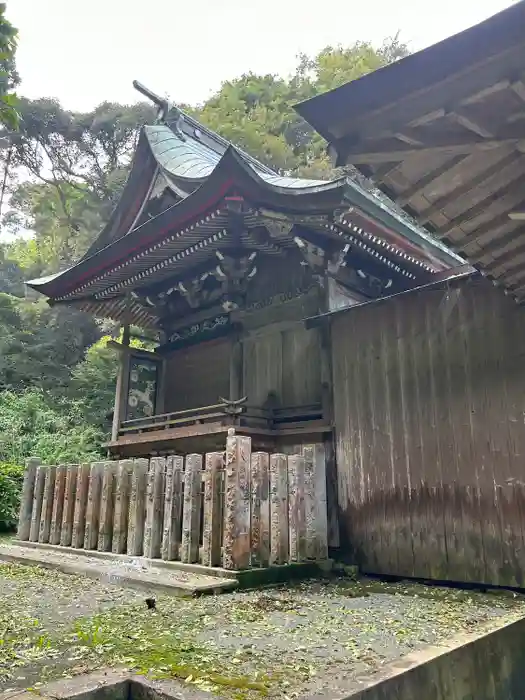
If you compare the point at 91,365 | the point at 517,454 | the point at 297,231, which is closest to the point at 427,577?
the point at 517,454

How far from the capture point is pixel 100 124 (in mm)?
25875

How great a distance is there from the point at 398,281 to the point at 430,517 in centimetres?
432

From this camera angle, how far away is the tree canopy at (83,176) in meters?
18.0

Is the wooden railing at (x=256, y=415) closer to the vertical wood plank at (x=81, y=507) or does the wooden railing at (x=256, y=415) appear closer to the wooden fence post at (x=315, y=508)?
the wooden fence post at (x=315, y=508)

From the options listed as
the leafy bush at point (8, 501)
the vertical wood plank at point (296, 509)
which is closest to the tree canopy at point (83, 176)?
the leafy bush at point (8, 501)

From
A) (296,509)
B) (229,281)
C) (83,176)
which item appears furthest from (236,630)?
(83,176)

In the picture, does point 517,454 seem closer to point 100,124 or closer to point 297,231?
point 297,231

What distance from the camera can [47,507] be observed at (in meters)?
7.42

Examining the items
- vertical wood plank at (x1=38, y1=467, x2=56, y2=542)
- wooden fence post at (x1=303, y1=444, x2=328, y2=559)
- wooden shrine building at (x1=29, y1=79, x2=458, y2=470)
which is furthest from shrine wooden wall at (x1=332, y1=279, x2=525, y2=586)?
vertical wood plank at (x1=38, y1=467, x2=56, y2=542)

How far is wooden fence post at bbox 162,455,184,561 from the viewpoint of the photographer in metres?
Answer: 5.53

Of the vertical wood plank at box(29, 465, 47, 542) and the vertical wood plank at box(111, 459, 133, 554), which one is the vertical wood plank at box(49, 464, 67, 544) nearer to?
the vertical wood plank at box(29, 465, 47, 542)

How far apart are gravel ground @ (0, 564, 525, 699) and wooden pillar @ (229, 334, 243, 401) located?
3805 millimetres

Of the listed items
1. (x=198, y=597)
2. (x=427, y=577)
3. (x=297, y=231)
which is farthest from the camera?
(x=297, y=231)

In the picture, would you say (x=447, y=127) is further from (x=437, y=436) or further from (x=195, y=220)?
(x=195, y=220)
